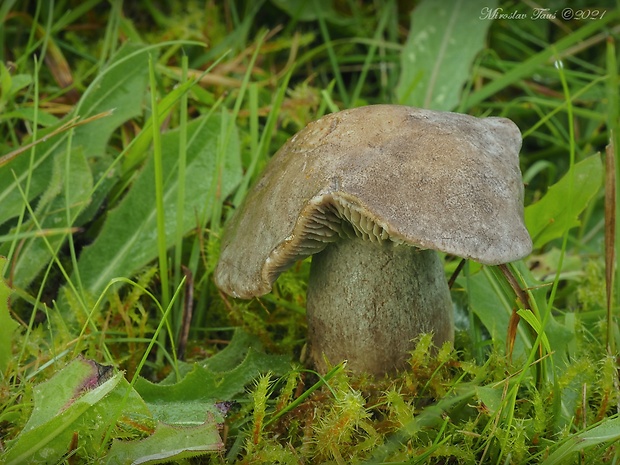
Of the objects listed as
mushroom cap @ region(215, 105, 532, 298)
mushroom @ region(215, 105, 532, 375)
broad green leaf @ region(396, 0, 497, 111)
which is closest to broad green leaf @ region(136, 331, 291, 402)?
mushroom @ region(215, 105, 532, 375)

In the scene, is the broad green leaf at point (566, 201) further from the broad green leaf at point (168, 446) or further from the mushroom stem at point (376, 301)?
the broad green leaf at point (168, 446)

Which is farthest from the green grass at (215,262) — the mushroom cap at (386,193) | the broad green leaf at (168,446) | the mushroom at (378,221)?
the mushroom cap at (386,193)

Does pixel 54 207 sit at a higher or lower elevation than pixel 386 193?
lower

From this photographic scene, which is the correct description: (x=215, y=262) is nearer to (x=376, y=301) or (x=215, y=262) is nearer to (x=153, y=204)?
(x=153, y=204)

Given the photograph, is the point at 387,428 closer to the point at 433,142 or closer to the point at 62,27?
the point at 433,142

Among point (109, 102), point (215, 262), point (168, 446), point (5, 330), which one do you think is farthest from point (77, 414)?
point (109, 102)

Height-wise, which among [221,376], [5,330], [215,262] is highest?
[5,330]
